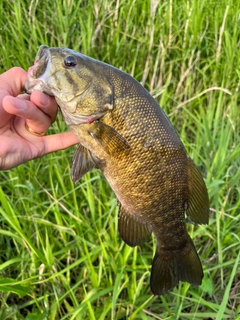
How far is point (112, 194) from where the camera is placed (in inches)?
77.2

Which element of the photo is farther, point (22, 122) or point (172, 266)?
point (22, 122)

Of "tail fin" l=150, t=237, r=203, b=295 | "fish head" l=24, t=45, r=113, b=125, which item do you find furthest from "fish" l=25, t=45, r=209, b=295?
"tail fin" l=150, t=237, r=203, b=295

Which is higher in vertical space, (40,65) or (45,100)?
(40,65)

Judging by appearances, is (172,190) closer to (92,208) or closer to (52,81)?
(52,81)

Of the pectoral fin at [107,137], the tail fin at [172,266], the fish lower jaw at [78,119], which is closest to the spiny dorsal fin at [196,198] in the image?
the tail fin at [172,266]

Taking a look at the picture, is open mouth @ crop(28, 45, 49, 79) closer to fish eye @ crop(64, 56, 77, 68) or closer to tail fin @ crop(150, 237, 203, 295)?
fish eye @ crop(64, 56, 77, 68)

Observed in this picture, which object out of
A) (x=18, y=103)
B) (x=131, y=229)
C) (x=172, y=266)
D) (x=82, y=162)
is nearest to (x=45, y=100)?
(x=18, y=103)

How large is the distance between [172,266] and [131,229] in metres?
0.23

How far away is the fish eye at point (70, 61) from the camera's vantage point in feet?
4.00

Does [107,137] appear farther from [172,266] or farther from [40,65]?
[172,266]

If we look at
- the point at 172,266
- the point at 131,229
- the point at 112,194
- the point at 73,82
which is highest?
the point at 73,82

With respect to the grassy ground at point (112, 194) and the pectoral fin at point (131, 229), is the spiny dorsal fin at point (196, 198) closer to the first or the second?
the pectoral fin at point (131, 229)

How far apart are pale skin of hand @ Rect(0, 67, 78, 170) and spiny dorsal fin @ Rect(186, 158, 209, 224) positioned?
522mm

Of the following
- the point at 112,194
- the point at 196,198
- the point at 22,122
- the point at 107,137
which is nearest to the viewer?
the point at 107,137
